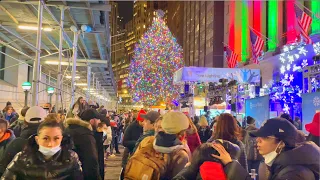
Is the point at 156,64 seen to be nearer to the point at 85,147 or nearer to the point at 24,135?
the point at 85,147

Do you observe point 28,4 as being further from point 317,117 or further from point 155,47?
point 155,47

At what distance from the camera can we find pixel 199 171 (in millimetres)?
2439

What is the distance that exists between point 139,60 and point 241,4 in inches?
809

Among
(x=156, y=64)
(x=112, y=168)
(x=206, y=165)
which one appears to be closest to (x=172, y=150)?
(x=206, y=165)

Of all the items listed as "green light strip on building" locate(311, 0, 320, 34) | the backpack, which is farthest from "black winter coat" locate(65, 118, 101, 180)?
"green light strip on building" locate(311, 0, 320, 34)

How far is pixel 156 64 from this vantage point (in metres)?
48.7

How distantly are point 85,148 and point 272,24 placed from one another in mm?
23002

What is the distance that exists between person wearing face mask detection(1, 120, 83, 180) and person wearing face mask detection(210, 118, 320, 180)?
1.24 m

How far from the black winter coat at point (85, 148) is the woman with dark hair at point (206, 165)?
71.5 inches

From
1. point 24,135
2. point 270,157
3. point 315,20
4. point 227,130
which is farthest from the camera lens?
point 315,20

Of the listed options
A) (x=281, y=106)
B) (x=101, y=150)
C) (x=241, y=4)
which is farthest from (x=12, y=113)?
(x=241, y=4)

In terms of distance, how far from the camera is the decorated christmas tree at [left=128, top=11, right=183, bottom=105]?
48656 millimetres

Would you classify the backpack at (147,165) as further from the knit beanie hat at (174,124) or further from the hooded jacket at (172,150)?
the knit beanie hat at (174,124)

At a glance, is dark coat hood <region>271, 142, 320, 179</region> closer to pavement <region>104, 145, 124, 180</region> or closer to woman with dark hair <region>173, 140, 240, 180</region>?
woman with dark hair <region>173, 140, 240, 180</region>
